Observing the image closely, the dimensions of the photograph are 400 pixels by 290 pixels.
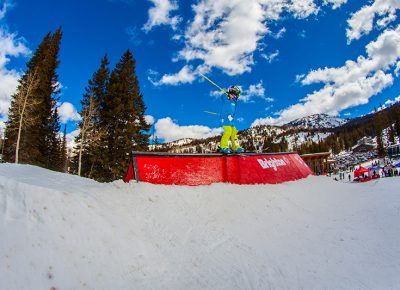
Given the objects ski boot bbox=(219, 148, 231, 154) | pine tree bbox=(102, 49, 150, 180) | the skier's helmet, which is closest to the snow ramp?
ski boot bbox=(219, 148, 231, 154)

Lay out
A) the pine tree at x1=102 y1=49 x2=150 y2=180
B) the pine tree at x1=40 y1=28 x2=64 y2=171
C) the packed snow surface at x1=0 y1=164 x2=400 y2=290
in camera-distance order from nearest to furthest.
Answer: the packed snow surface at x1=0 y1=164 x2=400 y2=290, the pine tree at x1=102 y1=49 x2=150 y2=180, the pine tree at x1=40 y1=28 x2=64 y2=171

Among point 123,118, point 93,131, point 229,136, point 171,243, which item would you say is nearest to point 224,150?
point 229,136

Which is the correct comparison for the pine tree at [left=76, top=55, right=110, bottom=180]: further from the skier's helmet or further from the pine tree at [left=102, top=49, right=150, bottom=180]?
the skier's helmet

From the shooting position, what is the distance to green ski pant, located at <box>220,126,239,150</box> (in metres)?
11.8

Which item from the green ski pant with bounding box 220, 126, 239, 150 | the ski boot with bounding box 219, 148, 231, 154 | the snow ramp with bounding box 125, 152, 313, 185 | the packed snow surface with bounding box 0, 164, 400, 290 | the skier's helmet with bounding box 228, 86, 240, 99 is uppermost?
the skier's helmet with bounding box 228, 86, 240, 99

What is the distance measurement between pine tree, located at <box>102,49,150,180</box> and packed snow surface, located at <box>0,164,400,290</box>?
780 inches

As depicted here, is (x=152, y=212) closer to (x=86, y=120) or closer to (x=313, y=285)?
(x=313, y=285)

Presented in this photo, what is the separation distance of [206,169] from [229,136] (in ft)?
7.99

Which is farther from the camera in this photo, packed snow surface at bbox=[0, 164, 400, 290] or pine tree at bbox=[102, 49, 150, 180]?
pine tree at bbox=[102, 49, 150, 180]

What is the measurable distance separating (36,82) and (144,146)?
13.6 meters

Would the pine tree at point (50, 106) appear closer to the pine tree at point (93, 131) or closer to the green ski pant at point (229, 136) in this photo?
the pine tree at point (93, 131)

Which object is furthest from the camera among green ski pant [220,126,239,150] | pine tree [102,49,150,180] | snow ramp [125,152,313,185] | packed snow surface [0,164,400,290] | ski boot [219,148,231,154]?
pine tree [102,49,150,180]

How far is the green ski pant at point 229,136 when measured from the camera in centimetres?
1177

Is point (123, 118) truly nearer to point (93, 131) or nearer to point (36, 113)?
point (93, 131)
